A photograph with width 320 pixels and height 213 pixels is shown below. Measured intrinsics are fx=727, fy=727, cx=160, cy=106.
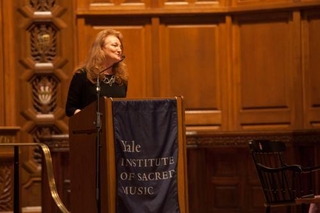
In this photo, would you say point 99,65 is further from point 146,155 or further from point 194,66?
point 194,66

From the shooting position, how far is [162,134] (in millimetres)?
3781

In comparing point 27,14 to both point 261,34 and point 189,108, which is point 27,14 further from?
point 261,34

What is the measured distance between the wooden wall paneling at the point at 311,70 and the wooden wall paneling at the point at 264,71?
109mm

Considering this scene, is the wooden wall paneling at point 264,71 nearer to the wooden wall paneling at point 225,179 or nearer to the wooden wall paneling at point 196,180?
the wooden wall paneling at point 225,179

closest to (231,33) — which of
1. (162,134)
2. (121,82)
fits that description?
(121,82)

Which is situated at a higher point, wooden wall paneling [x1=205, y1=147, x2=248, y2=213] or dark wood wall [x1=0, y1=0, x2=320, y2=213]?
dark wood wall [x1=0, y1=0, x2=320, y2=213]

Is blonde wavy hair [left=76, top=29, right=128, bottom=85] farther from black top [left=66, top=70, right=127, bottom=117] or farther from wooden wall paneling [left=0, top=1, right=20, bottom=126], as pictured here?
wooden wall paneling [left=0, top=1, right=20, bottom=126]

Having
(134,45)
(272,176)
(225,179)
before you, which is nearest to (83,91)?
(272,176)

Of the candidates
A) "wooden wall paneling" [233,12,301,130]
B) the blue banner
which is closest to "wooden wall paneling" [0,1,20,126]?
"wooden wall paneling" [233,12,301,130]

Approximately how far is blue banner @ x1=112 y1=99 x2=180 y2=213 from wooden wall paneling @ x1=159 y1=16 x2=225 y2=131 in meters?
3.39

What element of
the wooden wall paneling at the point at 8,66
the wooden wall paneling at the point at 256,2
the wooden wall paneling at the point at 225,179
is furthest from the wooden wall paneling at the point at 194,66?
the wooden wall paneling at the point at 8,66

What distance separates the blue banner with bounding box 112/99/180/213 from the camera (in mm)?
3680

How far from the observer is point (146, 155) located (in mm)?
3736

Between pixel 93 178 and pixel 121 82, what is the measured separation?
2.48ft
